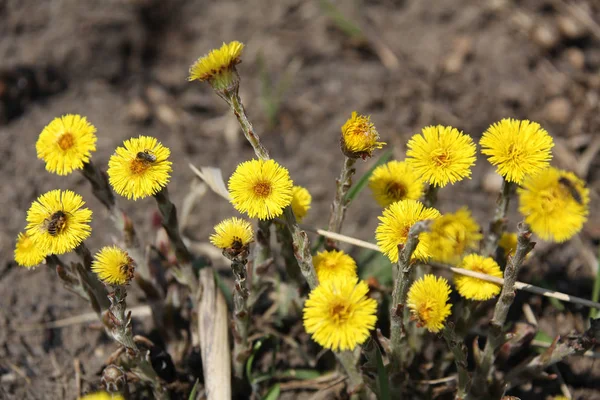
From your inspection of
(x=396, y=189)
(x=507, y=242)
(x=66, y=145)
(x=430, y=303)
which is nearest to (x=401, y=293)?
(x=430, y=303)

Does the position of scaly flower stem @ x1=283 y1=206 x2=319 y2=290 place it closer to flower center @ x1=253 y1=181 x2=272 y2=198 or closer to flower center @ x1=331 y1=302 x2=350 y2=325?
flower center @ x1=253 y1=181 x2=272 y2=198

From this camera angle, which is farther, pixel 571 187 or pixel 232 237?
pixel 571 187

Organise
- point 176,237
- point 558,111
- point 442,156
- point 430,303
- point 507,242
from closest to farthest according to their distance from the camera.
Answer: point 430,303
point 442,156
point 176,237
point 507,242
point 558,111

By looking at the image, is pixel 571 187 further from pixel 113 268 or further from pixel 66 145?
pixel 66 145

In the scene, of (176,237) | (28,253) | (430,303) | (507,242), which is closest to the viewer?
(430,303)

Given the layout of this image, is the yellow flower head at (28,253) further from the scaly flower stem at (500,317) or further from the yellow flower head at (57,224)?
the scaly flower stem at (500,317)

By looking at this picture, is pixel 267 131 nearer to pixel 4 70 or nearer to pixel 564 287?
pixel 4 70
